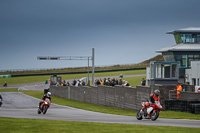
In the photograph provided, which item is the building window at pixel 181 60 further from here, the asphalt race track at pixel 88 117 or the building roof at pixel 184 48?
the asphalt race track at pixel 88 117

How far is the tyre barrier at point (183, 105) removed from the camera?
22925 mm

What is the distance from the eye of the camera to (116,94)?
35.9 m

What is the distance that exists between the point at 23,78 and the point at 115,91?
65.5m

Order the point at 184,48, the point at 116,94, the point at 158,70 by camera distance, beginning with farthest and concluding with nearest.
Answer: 1. the point at 184,48
2. the point at 158,70
3. the point at 116,94

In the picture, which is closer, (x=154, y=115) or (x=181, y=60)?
(x=154, y=115)

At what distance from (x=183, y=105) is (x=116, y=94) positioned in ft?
39.3

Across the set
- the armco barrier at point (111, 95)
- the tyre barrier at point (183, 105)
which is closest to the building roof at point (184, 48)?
the armco barrier at point (111, 95)

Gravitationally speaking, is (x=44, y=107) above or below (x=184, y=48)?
below

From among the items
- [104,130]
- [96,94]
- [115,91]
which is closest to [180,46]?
[96,94]

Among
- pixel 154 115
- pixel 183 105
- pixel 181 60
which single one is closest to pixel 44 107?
pixel 183 105

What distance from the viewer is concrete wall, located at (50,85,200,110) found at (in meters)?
27.5

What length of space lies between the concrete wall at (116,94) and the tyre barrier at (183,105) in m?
0.67

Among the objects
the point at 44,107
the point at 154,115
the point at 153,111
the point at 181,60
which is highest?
the point at 181,60

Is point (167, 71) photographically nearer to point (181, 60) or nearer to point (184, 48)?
point (181, 60)
